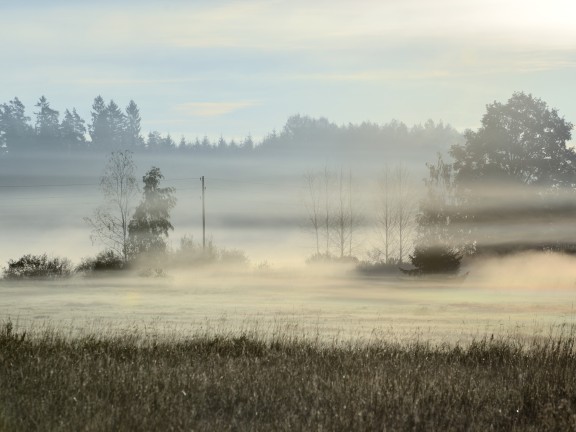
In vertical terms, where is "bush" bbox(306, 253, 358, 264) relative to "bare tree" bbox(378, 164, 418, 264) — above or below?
below

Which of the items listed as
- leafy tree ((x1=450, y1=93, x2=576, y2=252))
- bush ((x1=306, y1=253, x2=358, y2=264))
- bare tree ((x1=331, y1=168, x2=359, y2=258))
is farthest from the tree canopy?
bare tree ((x1=331, y1=168, x2=359, y2=258))

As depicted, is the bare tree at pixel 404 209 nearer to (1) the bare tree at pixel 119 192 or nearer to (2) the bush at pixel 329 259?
(2) the bush at pixel 329 259

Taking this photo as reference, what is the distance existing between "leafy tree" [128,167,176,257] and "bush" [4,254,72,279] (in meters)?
5.00

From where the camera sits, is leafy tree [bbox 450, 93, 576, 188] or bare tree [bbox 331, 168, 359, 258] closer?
leafy tree [bbox 450, 93, 576, 188]

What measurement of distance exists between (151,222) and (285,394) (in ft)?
163

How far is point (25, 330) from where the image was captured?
21.1 meters

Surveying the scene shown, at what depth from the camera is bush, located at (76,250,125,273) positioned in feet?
203

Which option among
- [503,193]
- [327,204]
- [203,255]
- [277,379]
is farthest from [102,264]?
[277,379]

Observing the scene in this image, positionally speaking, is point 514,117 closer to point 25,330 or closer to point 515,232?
point 515,232

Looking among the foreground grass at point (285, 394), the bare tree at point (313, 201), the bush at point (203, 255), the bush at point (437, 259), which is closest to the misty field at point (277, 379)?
the foreground grass at point (285, 394)

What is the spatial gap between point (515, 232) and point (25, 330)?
130 ft

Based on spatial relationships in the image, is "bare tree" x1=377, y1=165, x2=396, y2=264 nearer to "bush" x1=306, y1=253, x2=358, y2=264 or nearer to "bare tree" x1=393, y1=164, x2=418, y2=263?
"bare tree" x1=393, y1=164, x2=418, y2=263

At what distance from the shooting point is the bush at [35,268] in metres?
59.3

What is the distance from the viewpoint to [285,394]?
14.2 meters
